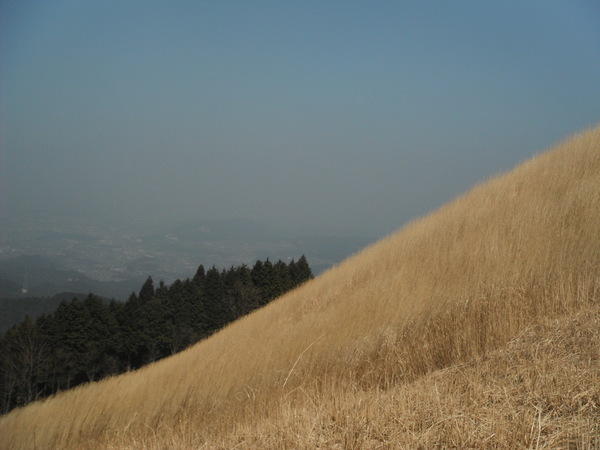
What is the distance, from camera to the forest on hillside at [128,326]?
1021 inches

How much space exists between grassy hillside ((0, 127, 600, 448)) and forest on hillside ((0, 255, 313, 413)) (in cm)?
1880

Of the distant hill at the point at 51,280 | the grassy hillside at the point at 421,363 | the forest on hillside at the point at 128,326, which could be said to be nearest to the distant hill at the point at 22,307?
the distant hill at the point at 51,280

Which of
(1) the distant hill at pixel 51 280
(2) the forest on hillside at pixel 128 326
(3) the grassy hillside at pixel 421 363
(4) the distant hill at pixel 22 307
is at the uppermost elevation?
(1) the distant hill at pixel 51 280

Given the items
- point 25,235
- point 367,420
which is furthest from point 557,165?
point 25,235

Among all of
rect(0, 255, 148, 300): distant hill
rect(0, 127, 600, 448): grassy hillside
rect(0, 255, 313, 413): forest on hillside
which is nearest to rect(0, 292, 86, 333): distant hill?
rect(0, 255, 148, 300): distant hill

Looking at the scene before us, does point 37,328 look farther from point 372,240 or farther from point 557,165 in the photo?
point 557,165

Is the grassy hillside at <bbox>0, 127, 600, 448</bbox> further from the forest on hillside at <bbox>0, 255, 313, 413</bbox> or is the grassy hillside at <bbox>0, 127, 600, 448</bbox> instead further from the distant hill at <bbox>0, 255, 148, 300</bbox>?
the distant hill at <bbox>0, 255, 148, 300</bbox>

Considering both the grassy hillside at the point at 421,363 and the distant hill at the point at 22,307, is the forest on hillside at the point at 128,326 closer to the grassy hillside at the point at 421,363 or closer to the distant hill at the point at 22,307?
the grassy hillside at the point at 421,363

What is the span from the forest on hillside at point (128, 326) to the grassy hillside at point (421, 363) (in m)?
18.8

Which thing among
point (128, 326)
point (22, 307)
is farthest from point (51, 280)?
point (128, 326)

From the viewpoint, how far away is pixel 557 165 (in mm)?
8984

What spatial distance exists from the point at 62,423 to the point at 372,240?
28.4 ft

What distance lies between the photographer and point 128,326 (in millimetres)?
34656

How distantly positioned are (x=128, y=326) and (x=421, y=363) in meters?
34.1
